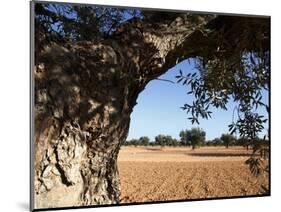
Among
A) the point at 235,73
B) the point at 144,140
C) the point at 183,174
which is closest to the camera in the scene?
the point at 144,140

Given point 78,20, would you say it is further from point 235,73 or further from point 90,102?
point 235,73

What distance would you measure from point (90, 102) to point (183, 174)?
3.52 ft

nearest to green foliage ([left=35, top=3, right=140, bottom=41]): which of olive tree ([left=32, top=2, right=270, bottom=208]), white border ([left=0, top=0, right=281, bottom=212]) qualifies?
olive tree ([left=32, top=2, right=270, bottom=208])

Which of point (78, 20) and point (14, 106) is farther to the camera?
point (78, 20)

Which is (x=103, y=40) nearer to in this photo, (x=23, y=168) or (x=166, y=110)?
(x=166, y=110)

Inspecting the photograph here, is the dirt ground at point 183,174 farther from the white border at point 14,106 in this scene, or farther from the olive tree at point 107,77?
the white border at point 14,106

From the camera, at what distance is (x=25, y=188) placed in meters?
4.33

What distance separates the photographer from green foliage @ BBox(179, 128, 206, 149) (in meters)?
4.86

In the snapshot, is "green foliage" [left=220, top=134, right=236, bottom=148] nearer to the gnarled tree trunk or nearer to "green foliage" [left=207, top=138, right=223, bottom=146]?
"green foliage" [left=207, top=138, right=223, bottom=146]

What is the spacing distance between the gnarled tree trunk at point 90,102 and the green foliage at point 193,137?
0.54m

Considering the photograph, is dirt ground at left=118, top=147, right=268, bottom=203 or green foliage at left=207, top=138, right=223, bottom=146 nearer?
dirt ground at left=118, top=147, right=268, bottom=203

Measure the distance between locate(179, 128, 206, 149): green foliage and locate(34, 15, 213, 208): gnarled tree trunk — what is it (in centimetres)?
54

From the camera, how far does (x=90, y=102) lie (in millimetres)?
4551

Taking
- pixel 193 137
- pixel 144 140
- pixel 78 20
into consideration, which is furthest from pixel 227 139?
pixel 78 20
